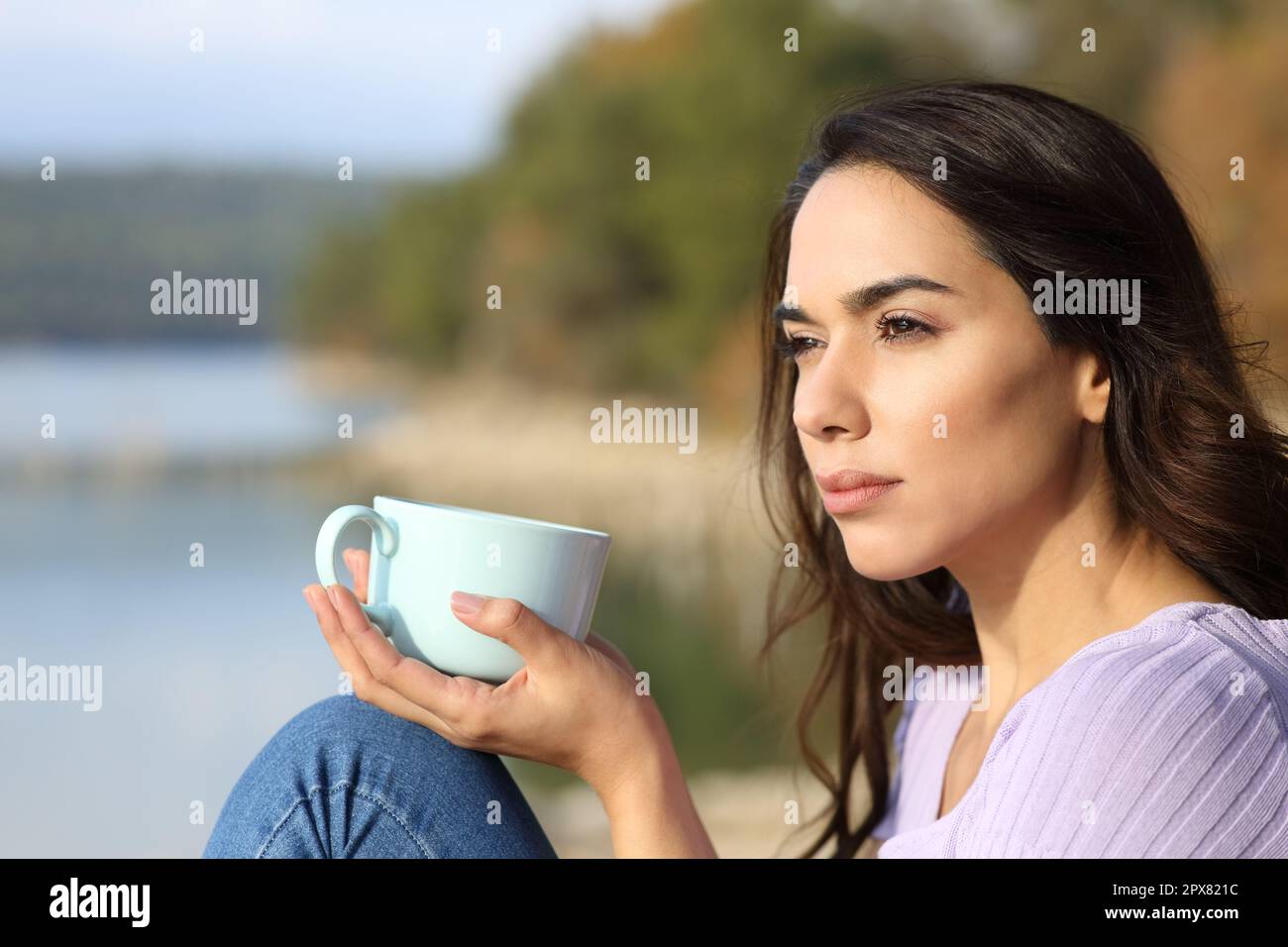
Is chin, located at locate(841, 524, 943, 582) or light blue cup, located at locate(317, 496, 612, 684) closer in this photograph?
light blue cup, located at locate(317, 496, 612, 684)

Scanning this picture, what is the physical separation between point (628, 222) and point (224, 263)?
1024cm

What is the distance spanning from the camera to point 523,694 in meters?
1.35

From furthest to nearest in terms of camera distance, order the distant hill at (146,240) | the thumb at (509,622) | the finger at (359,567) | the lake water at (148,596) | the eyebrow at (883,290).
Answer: the distant hill at (146,240)
the lake water at (148,596)
the finger at (359,567)
the eyebrow at (883,290)
the thumb at (509,622)

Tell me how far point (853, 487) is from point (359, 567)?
53 cm

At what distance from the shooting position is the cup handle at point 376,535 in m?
1.31

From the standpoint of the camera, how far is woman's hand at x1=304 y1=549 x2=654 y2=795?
1322 mm

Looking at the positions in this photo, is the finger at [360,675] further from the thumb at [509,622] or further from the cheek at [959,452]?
the cheek at [959,452]

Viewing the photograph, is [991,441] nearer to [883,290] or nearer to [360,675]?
[883,290]

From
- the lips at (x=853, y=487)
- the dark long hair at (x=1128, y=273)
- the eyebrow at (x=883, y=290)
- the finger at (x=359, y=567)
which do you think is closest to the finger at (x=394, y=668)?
the finger at (x=359, y=567)

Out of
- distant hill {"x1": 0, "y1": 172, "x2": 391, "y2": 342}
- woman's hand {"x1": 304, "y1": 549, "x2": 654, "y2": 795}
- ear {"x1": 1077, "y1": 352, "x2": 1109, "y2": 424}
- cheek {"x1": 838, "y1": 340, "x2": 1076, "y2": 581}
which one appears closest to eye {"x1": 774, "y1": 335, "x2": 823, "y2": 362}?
cheek {"x1": 838, "y1": 340, "x2": 1076, "y2": 581}

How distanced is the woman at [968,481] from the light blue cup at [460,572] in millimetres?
24

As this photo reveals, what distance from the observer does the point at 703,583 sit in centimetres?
1144

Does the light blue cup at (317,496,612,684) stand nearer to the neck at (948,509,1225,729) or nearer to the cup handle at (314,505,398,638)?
the cup handle at (314,505,398,638)
